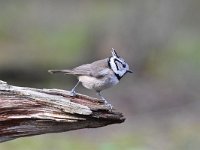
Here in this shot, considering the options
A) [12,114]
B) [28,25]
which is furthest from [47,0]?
[12,114]

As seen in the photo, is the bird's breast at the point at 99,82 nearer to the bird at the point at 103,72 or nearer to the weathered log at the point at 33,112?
the bird at the point at 103,72

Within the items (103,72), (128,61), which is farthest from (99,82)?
(128,61)

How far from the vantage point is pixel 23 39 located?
18906 millimetres

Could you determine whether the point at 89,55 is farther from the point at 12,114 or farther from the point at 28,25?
the point at 12,114

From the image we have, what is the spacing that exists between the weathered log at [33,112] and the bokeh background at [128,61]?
3.26 m

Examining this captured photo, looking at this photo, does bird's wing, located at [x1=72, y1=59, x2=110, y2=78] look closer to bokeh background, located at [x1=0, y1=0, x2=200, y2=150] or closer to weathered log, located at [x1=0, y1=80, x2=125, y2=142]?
weathered log, located at [x1=0, y1=80, x2=125, y2=142]

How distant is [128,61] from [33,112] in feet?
30.9

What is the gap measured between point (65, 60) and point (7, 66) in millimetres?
Answer: 1499

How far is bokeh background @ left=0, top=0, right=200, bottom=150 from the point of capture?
1073 centimetres

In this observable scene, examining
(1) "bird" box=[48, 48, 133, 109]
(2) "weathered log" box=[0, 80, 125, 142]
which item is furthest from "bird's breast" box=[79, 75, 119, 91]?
(2) "weathered log" box=[0, 80, 125, 142]

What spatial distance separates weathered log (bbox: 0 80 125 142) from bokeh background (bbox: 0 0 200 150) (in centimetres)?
326

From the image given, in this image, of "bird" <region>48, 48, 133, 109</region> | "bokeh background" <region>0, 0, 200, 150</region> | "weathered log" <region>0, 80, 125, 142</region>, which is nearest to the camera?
"weathered log" <region>0, 80, 125, 142</region>

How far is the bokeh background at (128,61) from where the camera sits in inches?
422

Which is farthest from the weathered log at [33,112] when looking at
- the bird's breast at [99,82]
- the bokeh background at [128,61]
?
the bokeh background at [128,61]
